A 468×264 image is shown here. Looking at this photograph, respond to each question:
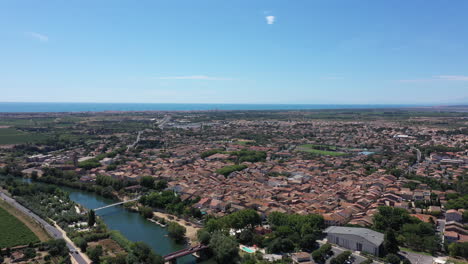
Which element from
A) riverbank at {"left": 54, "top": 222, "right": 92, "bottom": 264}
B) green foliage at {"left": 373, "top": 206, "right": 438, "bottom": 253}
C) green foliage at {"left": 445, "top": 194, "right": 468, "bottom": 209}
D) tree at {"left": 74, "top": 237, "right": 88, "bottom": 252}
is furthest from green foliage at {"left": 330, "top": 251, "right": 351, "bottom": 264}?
tree at {"left": 74, "top": 237, "right": 88, "bottom": 252}

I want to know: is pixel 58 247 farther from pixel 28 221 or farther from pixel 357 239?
pixel 357 239

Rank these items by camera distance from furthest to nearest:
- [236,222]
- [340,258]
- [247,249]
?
1. [236,222]
2. [247,249]
3. [340,258]

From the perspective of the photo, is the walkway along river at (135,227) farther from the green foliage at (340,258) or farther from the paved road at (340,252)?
the paved road at (340,252)

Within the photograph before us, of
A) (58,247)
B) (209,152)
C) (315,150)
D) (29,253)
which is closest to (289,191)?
(58,247)

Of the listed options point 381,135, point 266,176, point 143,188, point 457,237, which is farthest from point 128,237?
point 381,135

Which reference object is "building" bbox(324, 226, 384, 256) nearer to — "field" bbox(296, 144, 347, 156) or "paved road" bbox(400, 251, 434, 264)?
"paved road" bbox(400, 251, 434, 264)

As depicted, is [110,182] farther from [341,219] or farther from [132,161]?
[341,219]
